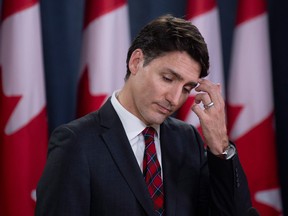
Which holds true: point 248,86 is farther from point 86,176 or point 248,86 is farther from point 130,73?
point 86,176

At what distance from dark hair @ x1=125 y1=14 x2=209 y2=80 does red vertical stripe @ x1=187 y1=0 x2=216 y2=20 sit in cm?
84

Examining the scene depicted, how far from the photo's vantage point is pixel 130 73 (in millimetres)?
1311

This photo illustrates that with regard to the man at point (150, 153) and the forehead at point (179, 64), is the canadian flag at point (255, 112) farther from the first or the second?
the forehead at point (179, 64)

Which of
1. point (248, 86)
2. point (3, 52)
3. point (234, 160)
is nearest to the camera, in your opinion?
point (234, 160)

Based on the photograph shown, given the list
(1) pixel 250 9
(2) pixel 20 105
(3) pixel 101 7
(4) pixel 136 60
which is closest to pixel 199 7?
(1) pixel 250 9

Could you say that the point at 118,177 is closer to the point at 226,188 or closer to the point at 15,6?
the point at 226,188

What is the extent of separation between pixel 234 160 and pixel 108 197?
0.32 m

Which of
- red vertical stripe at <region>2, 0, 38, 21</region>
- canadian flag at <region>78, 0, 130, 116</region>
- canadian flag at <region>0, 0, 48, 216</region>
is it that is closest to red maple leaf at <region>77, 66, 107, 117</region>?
canadian flag at <region>78, 0, 130, 116</region>

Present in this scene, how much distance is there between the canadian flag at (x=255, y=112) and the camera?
83.3 inches

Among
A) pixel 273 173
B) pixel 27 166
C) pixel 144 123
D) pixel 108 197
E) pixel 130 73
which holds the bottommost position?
pixel 273 173

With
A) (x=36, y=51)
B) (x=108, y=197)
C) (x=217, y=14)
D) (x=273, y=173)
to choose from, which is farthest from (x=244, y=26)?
(x=108, y=197)

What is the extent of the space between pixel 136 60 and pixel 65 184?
13.6 inches

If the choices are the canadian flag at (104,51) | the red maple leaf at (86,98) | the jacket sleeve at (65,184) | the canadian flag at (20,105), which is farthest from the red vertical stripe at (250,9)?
the jacket sleeve at (65,184)

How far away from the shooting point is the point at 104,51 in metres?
1.99
